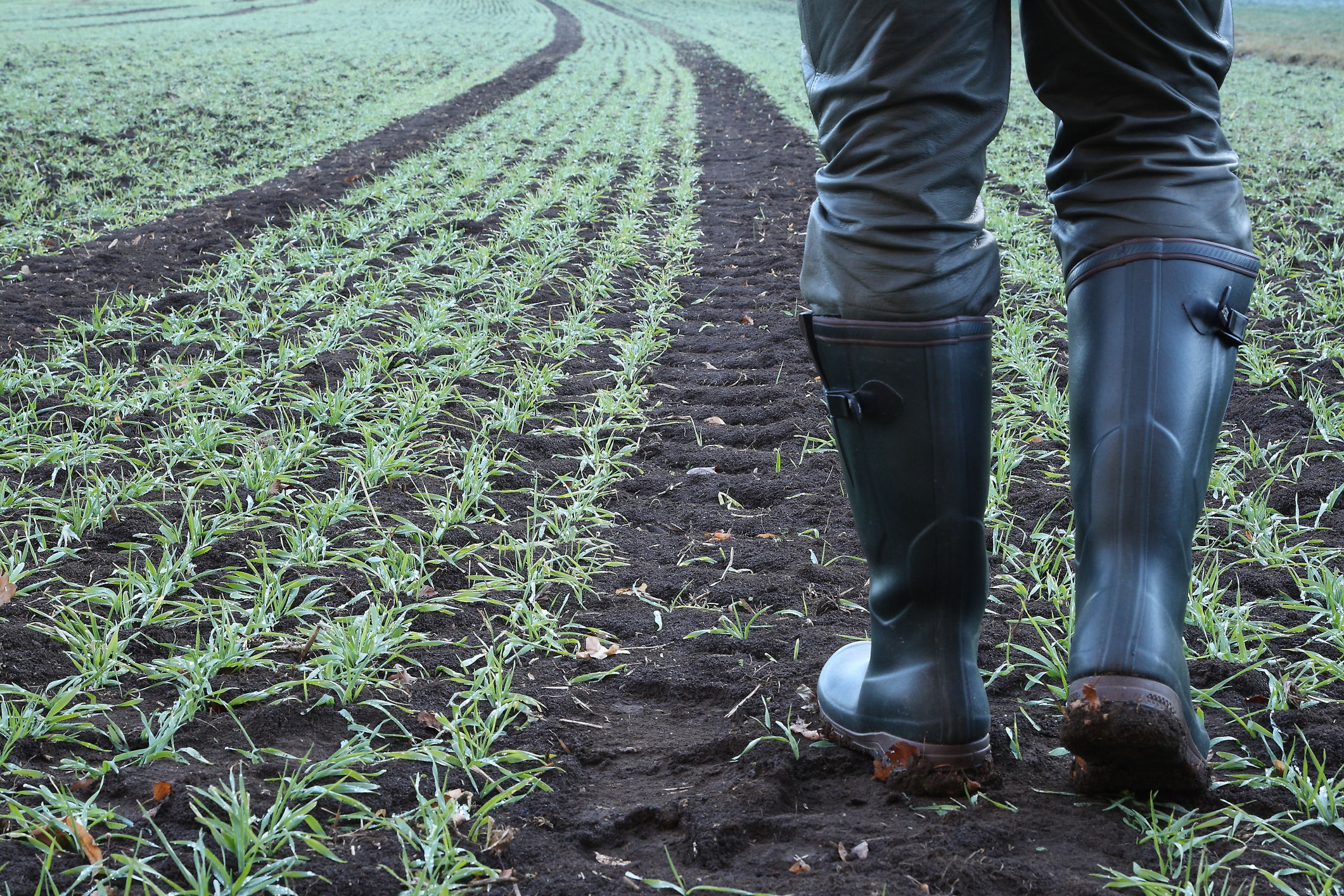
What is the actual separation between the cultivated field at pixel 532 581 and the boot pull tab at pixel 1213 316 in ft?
1.97

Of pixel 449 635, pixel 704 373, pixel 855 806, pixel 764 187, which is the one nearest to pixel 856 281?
pixel 855 806

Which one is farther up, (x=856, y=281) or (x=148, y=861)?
(x=856, y=281)

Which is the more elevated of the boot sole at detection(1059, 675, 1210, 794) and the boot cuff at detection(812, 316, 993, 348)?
the boot cuff at detection(812, 316, 993, 348)

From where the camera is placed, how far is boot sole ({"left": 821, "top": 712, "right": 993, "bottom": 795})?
51.6 inches

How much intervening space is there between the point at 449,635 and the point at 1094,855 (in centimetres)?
117

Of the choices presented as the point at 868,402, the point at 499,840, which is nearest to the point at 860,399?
the point at 868,402

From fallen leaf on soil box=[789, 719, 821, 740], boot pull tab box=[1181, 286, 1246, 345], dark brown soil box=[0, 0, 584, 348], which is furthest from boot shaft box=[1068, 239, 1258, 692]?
dark brown soil box=[0, 0, 584, 348]

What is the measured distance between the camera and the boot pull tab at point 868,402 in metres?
1.24

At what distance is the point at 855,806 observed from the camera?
52.4 inches

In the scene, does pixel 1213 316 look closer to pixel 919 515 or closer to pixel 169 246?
pixel 919 515

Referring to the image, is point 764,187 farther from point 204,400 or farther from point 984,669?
point 984,669

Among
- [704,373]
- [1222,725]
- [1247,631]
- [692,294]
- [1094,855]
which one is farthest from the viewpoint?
[692,294]

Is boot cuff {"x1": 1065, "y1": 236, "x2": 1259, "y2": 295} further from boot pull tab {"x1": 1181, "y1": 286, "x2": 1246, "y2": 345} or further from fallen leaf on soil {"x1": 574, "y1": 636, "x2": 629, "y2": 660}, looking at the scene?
fallen leaf on soil {"x1": 574, "y1": 636, "x2": 629, "y2": 660}

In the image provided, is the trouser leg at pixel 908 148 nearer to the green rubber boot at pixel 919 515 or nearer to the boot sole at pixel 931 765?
the green rubber boot at pixel 919 515
